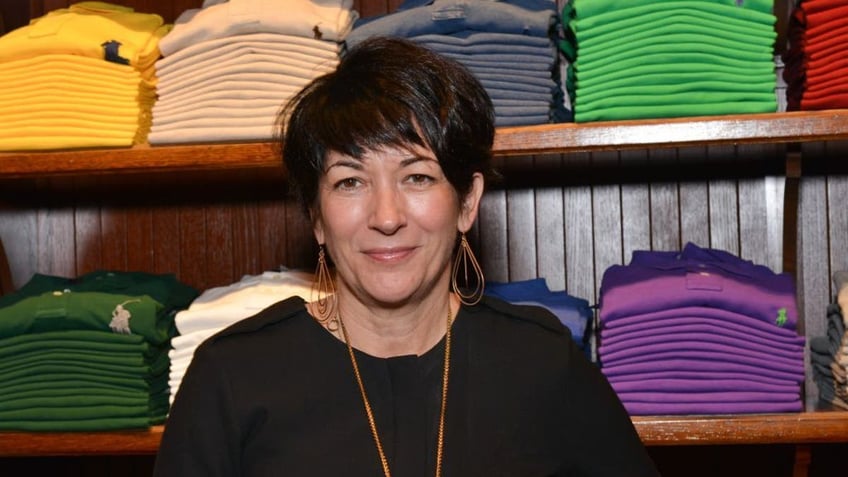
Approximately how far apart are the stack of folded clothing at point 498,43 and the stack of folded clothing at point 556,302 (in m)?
0.30

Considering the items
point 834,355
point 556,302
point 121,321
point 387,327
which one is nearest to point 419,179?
point 387,327

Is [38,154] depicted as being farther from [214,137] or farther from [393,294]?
[393,294]

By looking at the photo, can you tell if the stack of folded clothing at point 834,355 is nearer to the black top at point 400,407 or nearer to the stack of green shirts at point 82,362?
the black top at point 400,407

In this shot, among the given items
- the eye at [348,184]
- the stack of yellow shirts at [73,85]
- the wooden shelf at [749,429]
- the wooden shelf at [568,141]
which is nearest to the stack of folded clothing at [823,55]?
the wooden shelf at [568,141]

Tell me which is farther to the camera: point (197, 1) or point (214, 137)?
point (197, 1)

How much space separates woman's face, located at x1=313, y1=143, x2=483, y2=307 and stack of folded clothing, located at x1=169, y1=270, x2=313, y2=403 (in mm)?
440

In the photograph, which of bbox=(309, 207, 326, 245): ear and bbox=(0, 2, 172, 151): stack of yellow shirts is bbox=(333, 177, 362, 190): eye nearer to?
bbox=(309, 207, 326, 245): ear

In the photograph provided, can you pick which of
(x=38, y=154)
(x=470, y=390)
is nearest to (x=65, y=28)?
(x=38, y=154)

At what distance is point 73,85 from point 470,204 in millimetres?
760

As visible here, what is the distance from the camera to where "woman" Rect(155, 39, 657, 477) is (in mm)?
1305

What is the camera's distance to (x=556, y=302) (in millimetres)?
1749

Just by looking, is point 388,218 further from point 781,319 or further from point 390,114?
Result: point 781,319

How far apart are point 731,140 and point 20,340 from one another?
118 centimetres

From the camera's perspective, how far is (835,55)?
5.25 ft
